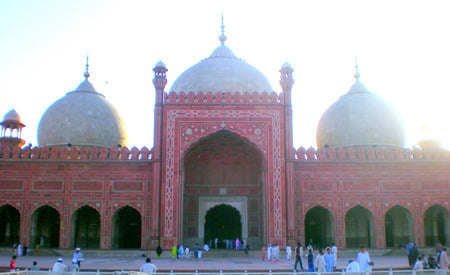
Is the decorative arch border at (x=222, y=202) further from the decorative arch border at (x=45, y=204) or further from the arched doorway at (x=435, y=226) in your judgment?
the arched doorway at (x=435, y=226)

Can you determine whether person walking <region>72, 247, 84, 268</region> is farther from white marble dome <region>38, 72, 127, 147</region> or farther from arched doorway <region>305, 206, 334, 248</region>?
white marble dome <region>38, 72, 127, 147</region>

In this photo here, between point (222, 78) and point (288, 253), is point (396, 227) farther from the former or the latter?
point (222, 78)

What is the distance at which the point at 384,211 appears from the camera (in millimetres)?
14867

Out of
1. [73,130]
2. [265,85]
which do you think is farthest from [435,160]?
[73,130]

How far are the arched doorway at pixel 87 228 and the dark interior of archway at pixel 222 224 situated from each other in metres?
3.62

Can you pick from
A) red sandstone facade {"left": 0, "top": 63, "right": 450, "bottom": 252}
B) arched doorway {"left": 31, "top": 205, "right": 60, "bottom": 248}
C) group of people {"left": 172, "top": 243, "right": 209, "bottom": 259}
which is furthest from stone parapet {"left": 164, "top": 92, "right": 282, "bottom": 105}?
arched doorway {"left": 31, "top": 205, "right": 60, "bottom": 248}

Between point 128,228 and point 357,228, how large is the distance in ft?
25.1

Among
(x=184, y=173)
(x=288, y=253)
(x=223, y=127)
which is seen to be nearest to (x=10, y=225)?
(x=184, y=173)

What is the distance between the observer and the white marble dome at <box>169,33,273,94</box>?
56.6 ft

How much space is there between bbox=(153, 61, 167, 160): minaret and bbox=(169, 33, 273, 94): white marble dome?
2.26 meters

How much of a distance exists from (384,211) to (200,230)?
5.80 m

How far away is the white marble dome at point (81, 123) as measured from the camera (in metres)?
18.0

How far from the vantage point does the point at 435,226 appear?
16078 mm

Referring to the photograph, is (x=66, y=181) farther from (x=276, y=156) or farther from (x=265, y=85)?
(x=265, y=85)
